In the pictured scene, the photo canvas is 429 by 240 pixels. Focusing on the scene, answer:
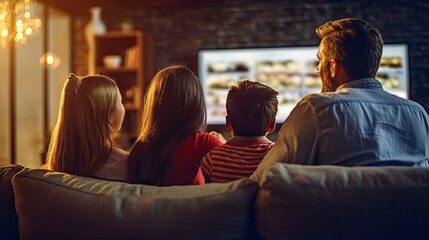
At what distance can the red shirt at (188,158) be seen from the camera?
161 cm

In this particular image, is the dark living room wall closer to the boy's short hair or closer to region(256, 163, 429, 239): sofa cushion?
the boy's short hair

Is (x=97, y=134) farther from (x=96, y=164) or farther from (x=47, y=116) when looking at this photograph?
(x=47, y=116)

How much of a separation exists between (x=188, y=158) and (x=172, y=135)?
0.09 meters

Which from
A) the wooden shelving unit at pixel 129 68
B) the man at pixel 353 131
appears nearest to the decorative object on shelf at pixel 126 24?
the wooden shelving unit at pixel 129 68

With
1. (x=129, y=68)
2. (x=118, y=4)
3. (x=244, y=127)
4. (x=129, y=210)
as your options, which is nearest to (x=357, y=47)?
(x=244, y=127)

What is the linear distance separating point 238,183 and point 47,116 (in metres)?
4.76

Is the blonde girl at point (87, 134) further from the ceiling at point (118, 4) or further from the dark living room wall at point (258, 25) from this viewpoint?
the ceiling at point (118, 4)

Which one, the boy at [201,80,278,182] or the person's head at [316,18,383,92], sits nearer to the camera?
the person's head at [316,18,383,92]

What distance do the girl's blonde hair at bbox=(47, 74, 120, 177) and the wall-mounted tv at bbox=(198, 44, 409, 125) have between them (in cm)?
351

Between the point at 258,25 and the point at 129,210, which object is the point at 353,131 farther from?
the point at 258,25

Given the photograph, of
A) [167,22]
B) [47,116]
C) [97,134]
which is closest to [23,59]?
[47,116]

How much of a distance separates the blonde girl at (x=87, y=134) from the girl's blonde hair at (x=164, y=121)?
2.8 inches

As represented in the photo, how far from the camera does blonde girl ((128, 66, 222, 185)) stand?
1592 millimetres

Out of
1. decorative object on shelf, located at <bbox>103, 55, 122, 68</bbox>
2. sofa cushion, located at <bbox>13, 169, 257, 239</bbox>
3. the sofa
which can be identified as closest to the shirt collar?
the sofa
